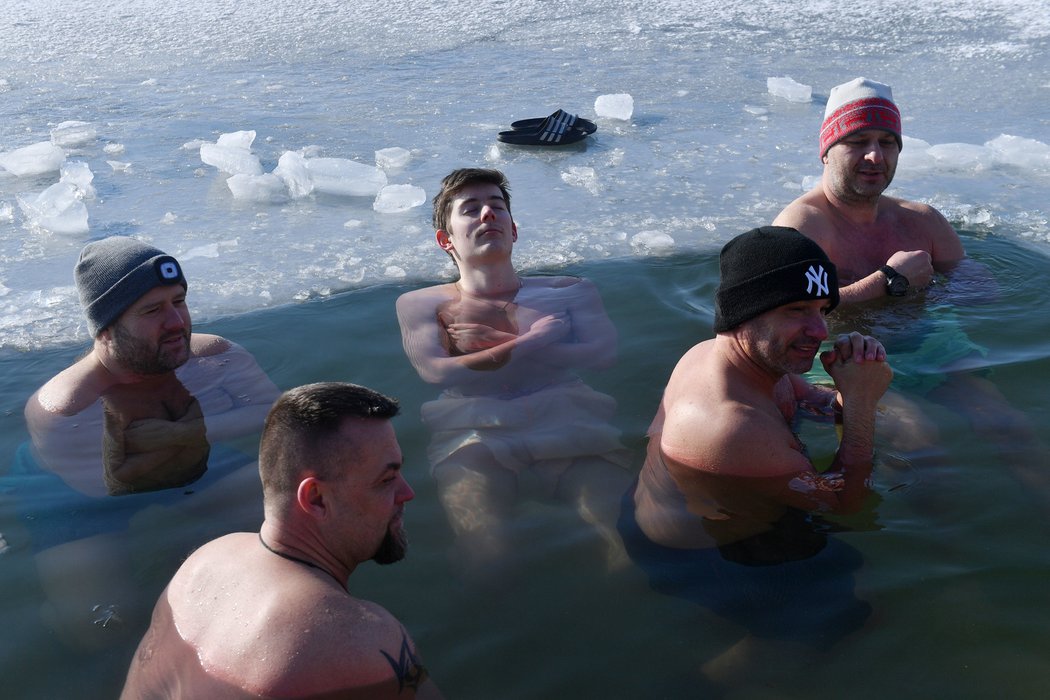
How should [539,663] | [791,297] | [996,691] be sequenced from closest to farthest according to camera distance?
1. [996,691]
2. [539,663]
3. [791,297]

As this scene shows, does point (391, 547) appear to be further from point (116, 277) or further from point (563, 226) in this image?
point (563, 226)

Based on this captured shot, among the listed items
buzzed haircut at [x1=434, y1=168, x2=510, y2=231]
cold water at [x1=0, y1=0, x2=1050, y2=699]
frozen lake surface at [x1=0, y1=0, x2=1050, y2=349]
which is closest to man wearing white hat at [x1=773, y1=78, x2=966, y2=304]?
cold water at [x1=0, y1=0, x2=1050, y2=699]

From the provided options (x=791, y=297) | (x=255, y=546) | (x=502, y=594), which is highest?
(x=791, y=297)

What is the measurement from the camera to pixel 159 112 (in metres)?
8.78

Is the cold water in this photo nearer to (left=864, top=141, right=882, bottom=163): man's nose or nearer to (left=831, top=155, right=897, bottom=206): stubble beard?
(left=831, top=155, right=897, bottom=206): stubble beard

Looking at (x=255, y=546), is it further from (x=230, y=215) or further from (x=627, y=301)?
(x=230, y=215)

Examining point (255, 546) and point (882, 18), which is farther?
point (882, 18)

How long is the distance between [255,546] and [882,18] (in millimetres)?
10107

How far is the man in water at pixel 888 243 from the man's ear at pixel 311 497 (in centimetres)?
285

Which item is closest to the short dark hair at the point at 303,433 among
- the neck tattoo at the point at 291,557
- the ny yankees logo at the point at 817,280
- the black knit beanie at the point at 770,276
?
the neck tattoo at the point at 291,557

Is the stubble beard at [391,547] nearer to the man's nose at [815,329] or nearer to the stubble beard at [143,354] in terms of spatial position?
the man's nose at [815,329]

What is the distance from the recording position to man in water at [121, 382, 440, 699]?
2.41 meters

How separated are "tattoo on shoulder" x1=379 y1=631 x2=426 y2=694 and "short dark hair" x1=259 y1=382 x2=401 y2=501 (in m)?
0.48

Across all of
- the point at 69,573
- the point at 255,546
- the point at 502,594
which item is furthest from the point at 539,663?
the point at 69,573
